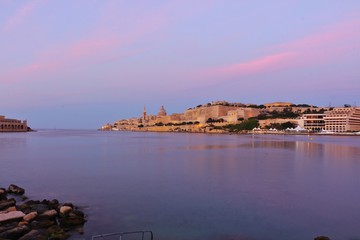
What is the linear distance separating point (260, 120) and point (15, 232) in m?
99.0

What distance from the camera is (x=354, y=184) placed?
491 inches

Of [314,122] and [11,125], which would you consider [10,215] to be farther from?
[11,125]

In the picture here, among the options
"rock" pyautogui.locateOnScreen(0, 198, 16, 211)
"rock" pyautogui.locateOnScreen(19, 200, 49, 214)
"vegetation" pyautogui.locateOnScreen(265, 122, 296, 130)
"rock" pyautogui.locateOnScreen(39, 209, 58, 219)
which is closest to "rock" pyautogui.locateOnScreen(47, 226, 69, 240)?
"rock" pyautogui.locateOnScreen(39, 209, 58, 219)

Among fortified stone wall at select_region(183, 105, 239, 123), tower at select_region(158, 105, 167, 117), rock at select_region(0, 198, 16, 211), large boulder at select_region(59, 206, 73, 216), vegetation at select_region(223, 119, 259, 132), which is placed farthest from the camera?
A: tower at select_region(158, 105, 167, 117)

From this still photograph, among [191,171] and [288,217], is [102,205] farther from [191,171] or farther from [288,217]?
[191,171]

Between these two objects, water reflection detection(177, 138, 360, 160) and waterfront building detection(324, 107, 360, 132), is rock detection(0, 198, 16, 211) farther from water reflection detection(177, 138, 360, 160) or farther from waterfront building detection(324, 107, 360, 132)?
waterfront building detection(324, 107, 360, 132)

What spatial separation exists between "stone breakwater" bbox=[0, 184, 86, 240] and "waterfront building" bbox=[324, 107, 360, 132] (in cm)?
8696

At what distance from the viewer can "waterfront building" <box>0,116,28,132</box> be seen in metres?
92.6

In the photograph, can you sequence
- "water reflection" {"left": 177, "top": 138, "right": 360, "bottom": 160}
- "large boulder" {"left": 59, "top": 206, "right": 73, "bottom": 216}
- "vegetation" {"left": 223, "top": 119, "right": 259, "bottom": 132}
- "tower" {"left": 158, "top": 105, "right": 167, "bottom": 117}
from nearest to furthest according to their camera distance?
1. "large boulder" {"left": 59, "top": 206, "right": 73, "bottom": 216}
2. "water reflection" {"left": 177, "top": 138, "right": 360, "bottom": 160}
3. "vegetation" {"left": 223, "top": 119, "right": 259, "bottom": 132}
4. "tower" {"left": 158, "top": 105, "right": 167, "bottom": 117}

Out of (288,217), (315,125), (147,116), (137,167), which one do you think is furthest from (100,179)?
(147,116)

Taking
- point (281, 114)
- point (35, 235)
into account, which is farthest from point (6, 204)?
point (281, 114)

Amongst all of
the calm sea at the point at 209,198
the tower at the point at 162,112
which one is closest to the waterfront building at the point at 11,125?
the tower at the point at 162,112

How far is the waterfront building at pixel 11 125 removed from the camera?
9262 centimetres

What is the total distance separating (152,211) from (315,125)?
298ft
